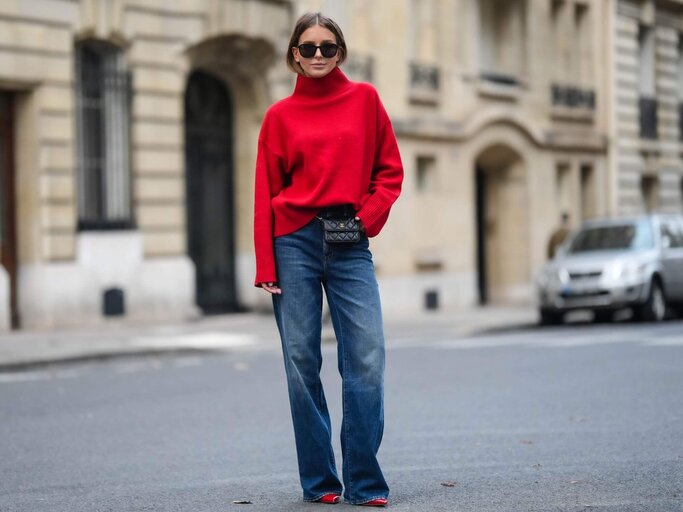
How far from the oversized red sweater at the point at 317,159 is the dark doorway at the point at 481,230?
26286 millimetres

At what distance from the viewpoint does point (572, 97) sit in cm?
3438

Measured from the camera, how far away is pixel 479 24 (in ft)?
102

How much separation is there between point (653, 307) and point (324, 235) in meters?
17.2

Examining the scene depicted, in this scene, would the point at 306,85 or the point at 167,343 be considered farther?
the point at 167,343

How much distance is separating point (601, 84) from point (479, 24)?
585 cm

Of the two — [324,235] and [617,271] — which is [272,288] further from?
[617,271]

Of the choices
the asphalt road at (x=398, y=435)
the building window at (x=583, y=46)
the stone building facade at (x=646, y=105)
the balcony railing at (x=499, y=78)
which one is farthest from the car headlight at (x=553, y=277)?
the stone building facade at (x=646, y=105)

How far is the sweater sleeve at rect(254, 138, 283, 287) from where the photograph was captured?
615 centimetres

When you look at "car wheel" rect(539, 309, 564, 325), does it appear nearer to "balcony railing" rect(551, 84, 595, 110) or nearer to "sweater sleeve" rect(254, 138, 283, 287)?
"balcony railing" rect(551, 84, 595, 110)

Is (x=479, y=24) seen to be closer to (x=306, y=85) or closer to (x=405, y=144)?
(x=405, y=144)

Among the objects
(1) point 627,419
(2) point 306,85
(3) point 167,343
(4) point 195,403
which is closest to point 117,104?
(3) point 167,343

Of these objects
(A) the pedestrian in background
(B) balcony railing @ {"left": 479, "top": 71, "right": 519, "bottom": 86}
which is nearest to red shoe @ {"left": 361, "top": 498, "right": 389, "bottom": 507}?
(A) the pedestrian in background

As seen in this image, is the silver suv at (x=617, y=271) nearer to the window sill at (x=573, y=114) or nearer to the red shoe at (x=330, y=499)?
the window sill at (x=573, y=114)

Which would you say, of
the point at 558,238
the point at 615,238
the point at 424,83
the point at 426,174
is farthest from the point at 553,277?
the point at 424,83
